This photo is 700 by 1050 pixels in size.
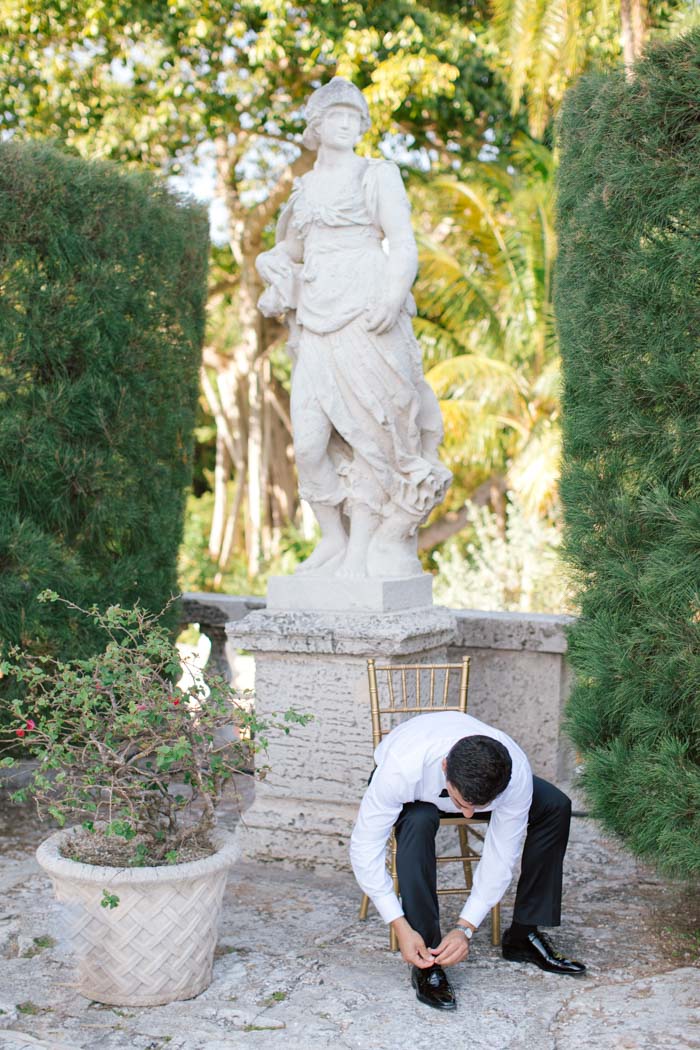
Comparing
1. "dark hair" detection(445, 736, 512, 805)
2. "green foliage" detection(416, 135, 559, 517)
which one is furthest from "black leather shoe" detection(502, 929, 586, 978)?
"green foliage" detection(416, 135, 559, 517)

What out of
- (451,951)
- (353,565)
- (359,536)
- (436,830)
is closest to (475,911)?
(451,951)

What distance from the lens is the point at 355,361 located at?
4.53m

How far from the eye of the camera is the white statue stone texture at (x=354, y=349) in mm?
4531

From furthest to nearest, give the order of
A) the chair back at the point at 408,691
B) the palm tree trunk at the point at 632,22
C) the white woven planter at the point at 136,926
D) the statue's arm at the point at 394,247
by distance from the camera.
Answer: the palm tree trunk at the point at 632,22, the statue's arm at the point at 394,247, the chair back at the point at 408,691, the white woven planter at the point at 136,926

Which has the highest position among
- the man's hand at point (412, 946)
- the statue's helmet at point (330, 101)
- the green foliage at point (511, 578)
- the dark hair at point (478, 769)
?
the statue's helmet at point (330, 101)

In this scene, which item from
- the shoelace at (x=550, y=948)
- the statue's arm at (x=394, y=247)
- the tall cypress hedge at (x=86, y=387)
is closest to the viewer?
the shoelace at (x=550, y=948)

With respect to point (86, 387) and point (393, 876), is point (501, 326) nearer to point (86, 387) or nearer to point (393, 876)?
point (86, 387)

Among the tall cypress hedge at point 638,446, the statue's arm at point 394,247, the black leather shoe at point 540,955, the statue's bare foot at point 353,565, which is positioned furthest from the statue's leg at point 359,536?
the black leather shoe at point 540,955

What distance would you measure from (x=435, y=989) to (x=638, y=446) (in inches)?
69.0

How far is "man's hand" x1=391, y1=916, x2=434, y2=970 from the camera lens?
10.9 feet

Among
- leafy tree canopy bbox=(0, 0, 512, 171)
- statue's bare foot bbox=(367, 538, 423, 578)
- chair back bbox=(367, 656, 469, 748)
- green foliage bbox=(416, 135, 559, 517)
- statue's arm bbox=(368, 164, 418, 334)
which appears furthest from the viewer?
green foliage bbox=(416, 135, 559, 517)

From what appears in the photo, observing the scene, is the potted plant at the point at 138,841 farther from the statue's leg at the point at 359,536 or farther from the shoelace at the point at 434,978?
the statue's leg at the point at 359,536

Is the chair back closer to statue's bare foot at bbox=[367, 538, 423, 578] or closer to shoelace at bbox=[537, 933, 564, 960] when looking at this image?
statue's bare foot at bbox=[367, 538, 423, 578]

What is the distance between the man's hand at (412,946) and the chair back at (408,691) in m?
0.75
